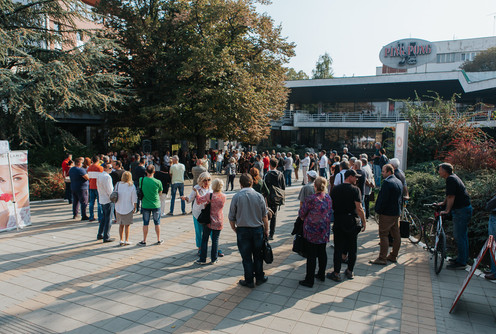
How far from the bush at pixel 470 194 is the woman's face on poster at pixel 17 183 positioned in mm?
10510

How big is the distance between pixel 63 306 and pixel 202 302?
200cm

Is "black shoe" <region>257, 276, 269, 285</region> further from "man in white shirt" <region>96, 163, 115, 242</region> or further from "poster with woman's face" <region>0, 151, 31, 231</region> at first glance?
"poster with woman's face" <region>0, 151, 31, 231</region>

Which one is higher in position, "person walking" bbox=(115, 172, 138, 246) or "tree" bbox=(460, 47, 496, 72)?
"tree" bbox=(460, 47, 496, 72)

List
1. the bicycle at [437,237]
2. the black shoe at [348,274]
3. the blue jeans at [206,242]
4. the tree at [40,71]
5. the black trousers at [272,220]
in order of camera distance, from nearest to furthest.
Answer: the black shoe at [348,274] → the bicycle at [437,237] → the blue jeans at [206,242] → the black trousers at [272,220] → the tree at [40,71]

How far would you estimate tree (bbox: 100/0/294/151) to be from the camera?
18.5 meters

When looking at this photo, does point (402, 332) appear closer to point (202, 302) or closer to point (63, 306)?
point (202, 302)

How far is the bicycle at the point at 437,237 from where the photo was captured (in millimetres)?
5872

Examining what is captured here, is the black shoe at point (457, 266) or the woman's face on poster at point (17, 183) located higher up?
the woman's face on poster at point (17, 183)

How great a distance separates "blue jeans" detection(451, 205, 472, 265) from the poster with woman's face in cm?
1017

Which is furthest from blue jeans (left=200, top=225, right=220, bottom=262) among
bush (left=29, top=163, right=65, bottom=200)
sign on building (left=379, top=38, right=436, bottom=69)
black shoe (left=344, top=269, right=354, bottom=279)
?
sign on building (left=379, top=38, right=436, bottom=69)

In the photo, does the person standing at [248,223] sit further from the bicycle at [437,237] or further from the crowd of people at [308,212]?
the bicycle at [437,237]

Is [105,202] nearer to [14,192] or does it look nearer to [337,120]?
[14,192]

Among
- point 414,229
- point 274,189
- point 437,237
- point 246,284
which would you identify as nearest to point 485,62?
point 414,229

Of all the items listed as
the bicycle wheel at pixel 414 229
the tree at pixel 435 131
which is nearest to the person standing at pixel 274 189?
the bicycle wheel at pixel 414 229
